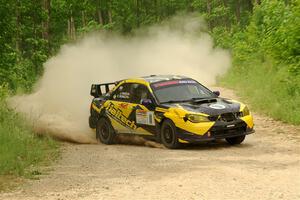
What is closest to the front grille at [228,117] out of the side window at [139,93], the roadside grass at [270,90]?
the side window at [139,93]

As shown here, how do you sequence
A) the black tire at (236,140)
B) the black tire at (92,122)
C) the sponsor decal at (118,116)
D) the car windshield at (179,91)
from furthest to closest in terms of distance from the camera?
1. the black tire at (92,122)
2. the sponsor decal at (118,116)
3. the car windshield at (179,91)
4. the black tire at (236,140)

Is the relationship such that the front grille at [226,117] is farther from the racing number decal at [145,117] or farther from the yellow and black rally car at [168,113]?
the racing number decal at [145,117]

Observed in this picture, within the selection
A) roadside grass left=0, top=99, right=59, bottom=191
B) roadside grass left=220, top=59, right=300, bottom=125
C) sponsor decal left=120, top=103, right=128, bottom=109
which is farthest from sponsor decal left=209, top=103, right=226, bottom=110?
roadside grass left=220, top=59, right=300, bottom=125

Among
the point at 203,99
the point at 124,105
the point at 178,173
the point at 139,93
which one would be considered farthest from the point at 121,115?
the point at 178,173

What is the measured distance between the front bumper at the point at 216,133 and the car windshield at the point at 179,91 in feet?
3.86

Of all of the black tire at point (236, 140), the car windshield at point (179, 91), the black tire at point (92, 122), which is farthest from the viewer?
the black tire at point (92, 122)

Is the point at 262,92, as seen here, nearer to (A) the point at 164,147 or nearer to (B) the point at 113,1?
(A) the point at 164,147

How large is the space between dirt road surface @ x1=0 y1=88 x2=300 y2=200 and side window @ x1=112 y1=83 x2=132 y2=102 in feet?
4.34

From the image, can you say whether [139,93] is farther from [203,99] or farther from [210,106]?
[210,106]

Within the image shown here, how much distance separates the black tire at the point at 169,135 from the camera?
1267 cm

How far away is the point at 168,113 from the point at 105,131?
2.73 meters

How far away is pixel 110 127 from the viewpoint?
48.5ft

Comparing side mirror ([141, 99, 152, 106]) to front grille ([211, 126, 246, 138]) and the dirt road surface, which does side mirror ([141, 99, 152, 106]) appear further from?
front grille ([211, 126, 246, 138])

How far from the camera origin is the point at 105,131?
15.0 m
